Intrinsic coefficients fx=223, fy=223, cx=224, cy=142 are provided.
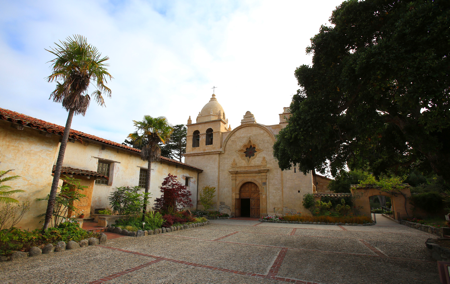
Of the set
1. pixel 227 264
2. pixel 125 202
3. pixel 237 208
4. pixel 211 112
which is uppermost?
pixel 211 112

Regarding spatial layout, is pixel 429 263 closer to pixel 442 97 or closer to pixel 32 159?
pixel 442 97

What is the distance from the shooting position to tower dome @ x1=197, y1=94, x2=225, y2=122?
23.7m

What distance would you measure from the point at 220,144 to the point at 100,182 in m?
12.0

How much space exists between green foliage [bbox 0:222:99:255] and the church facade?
1421 centimetres

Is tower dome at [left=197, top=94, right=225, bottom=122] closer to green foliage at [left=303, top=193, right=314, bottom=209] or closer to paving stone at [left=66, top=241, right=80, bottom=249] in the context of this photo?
green foliage at [left=303, top=193, right=314, bottom=209]

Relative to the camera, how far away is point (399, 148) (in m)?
7.93

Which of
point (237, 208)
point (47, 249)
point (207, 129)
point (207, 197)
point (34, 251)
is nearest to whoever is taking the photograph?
point (34, 251)

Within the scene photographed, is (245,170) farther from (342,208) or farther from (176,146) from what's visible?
(176,146)

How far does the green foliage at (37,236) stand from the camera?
5770 mm

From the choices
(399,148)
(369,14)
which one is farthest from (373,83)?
(399,148)

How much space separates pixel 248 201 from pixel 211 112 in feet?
32.7

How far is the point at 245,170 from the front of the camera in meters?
20.8

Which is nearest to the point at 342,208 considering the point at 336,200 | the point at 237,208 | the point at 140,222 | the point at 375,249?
the point at 336,200

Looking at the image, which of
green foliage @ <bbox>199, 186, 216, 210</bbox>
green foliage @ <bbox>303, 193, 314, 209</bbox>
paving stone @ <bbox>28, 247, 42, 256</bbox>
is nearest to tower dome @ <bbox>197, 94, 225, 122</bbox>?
green foliage @ <bbox>199, 186, 216, 210</bbox>
